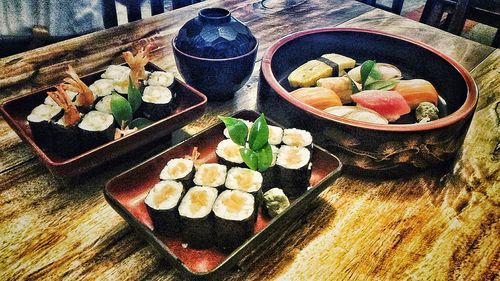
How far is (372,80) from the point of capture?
1631 millimetres

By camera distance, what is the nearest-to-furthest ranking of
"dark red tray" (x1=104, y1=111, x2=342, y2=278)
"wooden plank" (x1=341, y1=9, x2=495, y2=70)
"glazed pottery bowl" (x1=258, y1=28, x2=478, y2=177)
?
"dark red tray" (x1=104, y1=111, x2=342, y2=278)
"glazed pottery bowl" (x1=258, y1=28, x2=478, y2=177)
"wooden plank" (x1=341, y1=9, x2=495, y2=70)

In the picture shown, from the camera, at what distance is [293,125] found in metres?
1.43

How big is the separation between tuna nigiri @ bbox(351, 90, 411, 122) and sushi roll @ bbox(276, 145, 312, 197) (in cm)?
43

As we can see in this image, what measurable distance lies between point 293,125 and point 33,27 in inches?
130

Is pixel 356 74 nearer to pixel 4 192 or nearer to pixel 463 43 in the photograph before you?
pixel 463 43

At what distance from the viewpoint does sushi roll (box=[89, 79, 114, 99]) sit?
142 cm

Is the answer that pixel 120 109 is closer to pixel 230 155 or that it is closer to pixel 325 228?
pixel 230 155

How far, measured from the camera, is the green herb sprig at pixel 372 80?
1.61m

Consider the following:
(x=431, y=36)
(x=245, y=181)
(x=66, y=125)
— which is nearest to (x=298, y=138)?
(x=245, y=181)

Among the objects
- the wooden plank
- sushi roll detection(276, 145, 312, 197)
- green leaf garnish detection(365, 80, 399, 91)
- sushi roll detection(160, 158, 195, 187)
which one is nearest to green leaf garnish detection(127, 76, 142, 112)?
sushi roll detection(160, 158, 195, 187)

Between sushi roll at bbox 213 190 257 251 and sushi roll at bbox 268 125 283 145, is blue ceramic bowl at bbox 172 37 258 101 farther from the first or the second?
sushi roll at bbox 213 190 257 251

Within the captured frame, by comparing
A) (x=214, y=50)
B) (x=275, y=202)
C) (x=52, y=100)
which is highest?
(x=214, y=50)

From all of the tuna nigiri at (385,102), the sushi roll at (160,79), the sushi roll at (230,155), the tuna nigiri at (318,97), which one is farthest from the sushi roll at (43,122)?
the tuna nigiri at (385,102)

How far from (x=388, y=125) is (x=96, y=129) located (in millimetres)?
1003
